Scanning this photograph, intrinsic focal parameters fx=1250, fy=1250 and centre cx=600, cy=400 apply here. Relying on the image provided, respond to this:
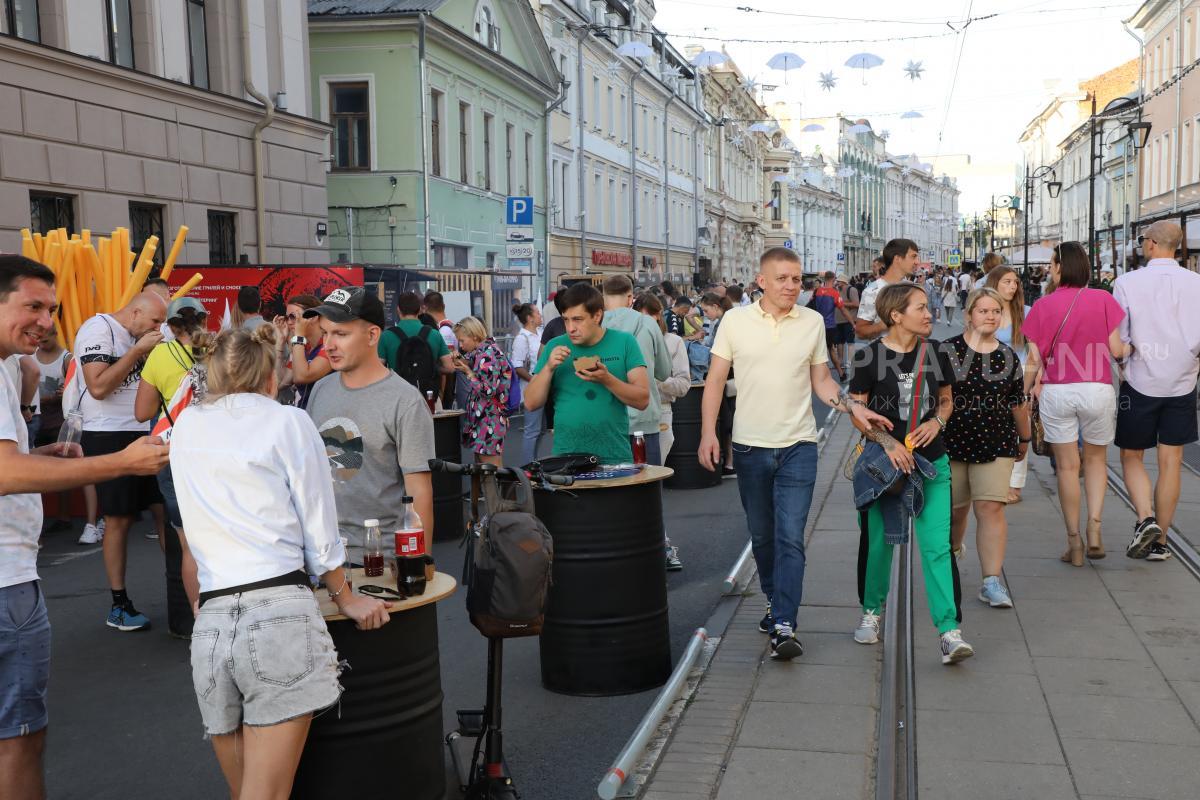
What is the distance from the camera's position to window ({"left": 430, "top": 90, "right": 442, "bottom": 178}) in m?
28.8

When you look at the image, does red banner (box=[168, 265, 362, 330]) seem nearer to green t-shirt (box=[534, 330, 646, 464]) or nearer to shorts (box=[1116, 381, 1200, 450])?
green t-shirt (box=[534, 330, 646, 464])

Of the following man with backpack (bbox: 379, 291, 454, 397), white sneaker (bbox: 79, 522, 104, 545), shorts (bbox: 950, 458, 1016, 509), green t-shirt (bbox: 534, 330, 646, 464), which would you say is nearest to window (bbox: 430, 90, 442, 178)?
man with backpack (bbox: 379, 291, 454, 397)

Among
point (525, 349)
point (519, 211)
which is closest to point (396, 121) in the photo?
point (519, 211)

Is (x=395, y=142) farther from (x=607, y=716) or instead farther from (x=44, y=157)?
(x=607, y=716)

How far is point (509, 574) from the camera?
4051 millimetres

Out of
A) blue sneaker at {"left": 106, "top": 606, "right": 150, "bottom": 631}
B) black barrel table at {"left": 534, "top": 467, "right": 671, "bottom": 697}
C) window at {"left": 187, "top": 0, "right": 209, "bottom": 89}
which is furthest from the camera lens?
window at {"left": 187, "top": 0, "right": 209, "bottom": 89}

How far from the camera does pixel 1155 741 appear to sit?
494 centimetres

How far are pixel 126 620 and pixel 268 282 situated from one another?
8.13 metres

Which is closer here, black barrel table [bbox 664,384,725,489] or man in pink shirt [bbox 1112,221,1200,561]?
man in pink shirt [bbox 1112,221,1200,561]

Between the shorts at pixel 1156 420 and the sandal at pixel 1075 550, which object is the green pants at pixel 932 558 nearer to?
the sandal at pixel 1075 550

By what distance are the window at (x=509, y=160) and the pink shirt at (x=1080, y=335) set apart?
27193mm

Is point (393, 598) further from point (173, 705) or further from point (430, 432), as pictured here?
point (173, 705)

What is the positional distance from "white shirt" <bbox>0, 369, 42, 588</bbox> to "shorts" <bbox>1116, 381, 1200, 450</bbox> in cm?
675

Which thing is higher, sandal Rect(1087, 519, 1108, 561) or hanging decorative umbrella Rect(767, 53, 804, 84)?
hanging decorative umbrella Rect(767, 53, 804, 84)
